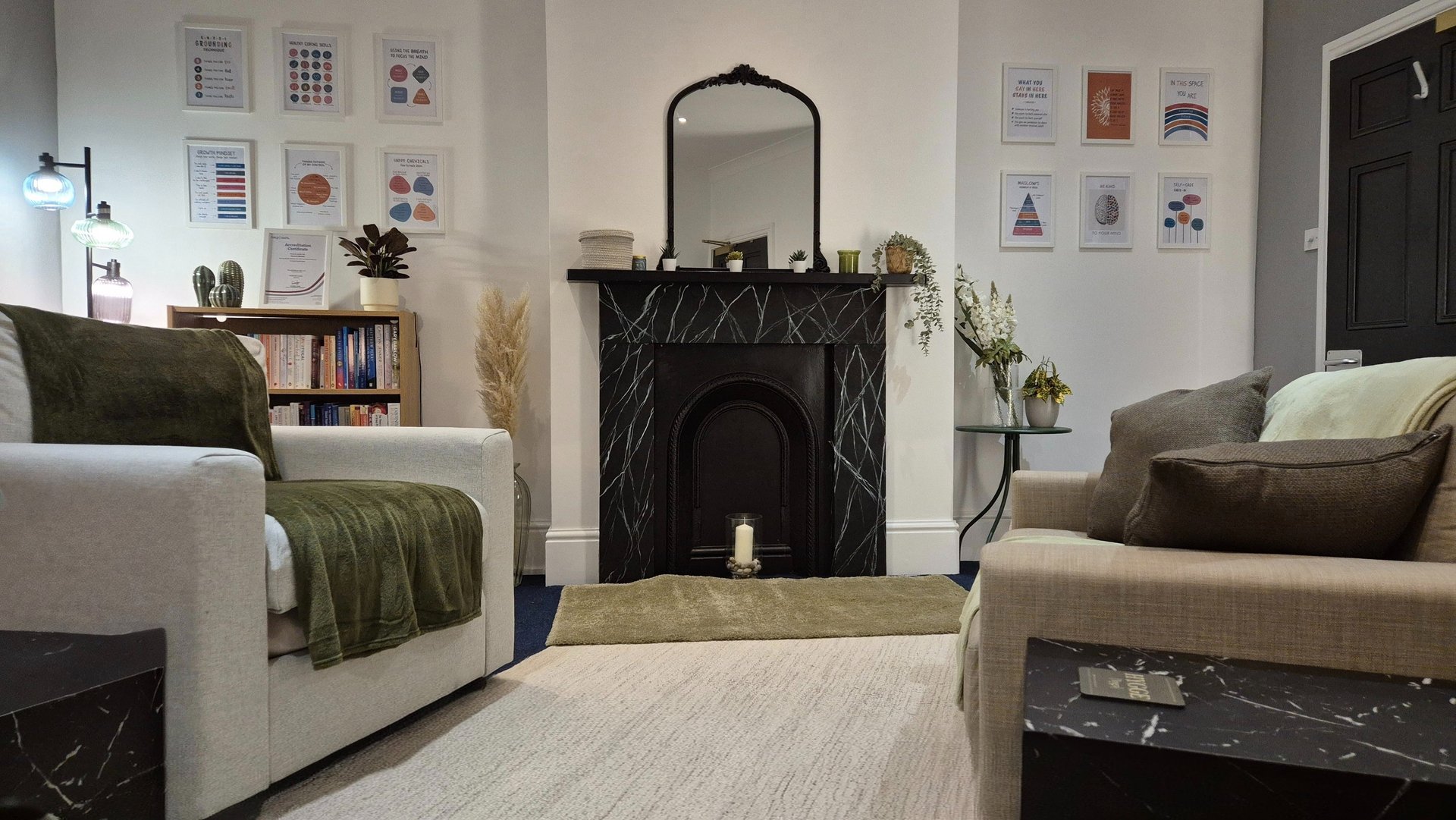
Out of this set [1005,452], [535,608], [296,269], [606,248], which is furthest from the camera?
[1005,452]

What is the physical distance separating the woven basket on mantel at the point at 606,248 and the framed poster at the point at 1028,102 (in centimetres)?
193

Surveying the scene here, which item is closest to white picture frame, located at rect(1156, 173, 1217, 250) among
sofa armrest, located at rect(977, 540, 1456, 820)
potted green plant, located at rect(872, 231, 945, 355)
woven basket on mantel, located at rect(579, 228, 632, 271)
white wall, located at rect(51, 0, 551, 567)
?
potted green plant, located at rect(872, 231, 945, 355)

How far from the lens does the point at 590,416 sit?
351cm

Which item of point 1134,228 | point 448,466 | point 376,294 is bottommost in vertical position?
point 448,466

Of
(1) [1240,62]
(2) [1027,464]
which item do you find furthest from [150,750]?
(1) [1240,62]

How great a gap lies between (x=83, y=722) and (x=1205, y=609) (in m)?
1.56

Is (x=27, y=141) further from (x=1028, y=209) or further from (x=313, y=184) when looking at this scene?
(x=1028, y=209)

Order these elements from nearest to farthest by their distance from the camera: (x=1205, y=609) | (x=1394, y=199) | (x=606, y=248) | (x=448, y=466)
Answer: (x=1205, y=609) < (x=448, y=466) < (x=1394, y=199) < (x=606, y=248)

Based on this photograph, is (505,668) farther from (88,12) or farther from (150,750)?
(88,12)

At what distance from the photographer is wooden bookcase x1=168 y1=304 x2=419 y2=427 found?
11.0 feet

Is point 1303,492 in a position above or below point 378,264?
below

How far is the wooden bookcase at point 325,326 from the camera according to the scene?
11.0 feet

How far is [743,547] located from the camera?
3412 millimetres

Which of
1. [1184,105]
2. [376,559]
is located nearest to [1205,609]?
[376,559]
